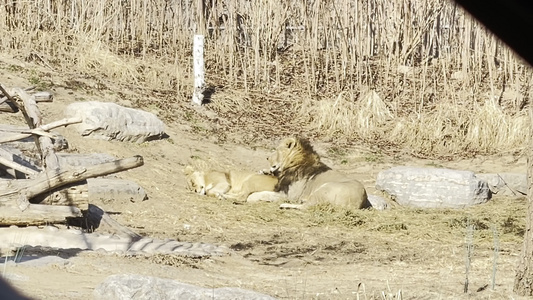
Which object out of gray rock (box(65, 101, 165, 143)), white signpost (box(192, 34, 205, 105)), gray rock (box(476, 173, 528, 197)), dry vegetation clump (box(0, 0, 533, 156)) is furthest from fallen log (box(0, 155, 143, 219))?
white signpost (box(192, 34, 205, 105))

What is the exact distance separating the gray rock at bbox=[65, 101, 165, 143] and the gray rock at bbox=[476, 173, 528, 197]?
5868 mm

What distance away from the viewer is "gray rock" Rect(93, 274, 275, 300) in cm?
524

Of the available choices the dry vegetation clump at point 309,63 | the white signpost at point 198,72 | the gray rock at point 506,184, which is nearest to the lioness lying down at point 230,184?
the gray rock at point 506,184

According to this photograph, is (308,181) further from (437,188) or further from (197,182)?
(437,188)

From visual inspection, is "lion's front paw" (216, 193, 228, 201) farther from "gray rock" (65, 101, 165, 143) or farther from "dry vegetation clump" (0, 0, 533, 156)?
"dry vegetation clump" (0, 0, 533, 156)

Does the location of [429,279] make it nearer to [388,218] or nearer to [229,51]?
[388,218]

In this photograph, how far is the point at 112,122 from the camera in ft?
48.1

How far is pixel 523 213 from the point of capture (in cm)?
1247

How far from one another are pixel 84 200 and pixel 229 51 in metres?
11.5

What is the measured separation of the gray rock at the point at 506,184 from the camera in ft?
46.6

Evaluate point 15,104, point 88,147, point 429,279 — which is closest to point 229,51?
point 88,147

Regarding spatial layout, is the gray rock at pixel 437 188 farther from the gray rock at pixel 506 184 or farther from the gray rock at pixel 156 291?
the gray rock at pixel 156 291

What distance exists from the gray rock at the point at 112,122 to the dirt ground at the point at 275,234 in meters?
0.20

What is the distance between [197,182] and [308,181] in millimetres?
1790
